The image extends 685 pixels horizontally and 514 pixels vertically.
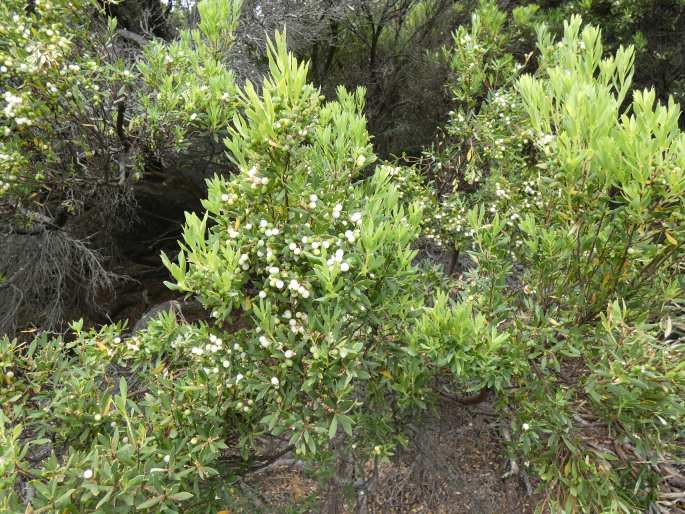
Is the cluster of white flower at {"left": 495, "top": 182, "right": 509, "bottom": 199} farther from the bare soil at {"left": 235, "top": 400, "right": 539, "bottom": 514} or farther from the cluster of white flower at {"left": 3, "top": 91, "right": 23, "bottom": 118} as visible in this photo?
the cluster of white flower at {"left": 3, "top": 91, "right": 23, "bottom": 118}

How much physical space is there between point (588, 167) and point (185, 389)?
1751 mm

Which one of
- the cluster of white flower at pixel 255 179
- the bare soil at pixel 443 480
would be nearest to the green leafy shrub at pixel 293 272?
the cluster of white flower at pixel 255 179

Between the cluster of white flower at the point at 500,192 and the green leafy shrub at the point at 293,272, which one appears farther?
the cluster of white flower at the point at 500,192

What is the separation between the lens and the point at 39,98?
109 inches

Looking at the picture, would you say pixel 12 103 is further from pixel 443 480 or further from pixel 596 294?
pixel 443 480

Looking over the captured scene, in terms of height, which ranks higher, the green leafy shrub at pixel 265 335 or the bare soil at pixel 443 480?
the green leafy shrub at pixel 265 335

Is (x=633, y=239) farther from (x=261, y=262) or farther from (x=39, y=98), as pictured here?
(x=39, y=98)

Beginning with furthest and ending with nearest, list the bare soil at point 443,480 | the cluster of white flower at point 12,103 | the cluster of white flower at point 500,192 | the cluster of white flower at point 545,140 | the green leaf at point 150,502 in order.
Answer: the cluster of white flower at point 500,192
the bare soil at point 443,480
the cluster of white flower at point 12,103
the cluster of white flower at point 545,140
the green leaf at point 150,502

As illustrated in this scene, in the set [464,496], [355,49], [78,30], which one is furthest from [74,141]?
[355,49]

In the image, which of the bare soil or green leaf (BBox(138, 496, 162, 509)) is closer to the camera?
green leaf (BBox(138, 496, 162, 509))

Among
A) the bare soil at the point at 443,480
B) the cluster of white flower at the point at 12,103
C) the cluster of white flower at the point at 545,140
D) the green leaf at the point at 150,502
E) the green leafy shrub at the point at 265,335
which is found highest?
the cluster of white flower at the point at 545,140

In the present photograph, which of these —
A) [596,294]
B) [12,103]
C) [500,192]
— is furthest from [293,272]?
[500,192]

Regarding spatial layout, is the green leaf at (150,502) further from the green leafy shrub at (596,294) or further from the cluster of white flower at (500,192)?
the cluster of white flower at (500,192)

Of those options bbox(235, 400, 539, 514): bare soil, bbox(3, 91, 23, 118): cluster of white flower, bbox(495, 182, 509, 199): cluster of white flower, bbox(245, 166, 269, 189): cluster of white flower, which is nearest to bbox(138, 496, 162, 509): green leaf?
bbox(245, 166, 269, 189): cluster of white flower
